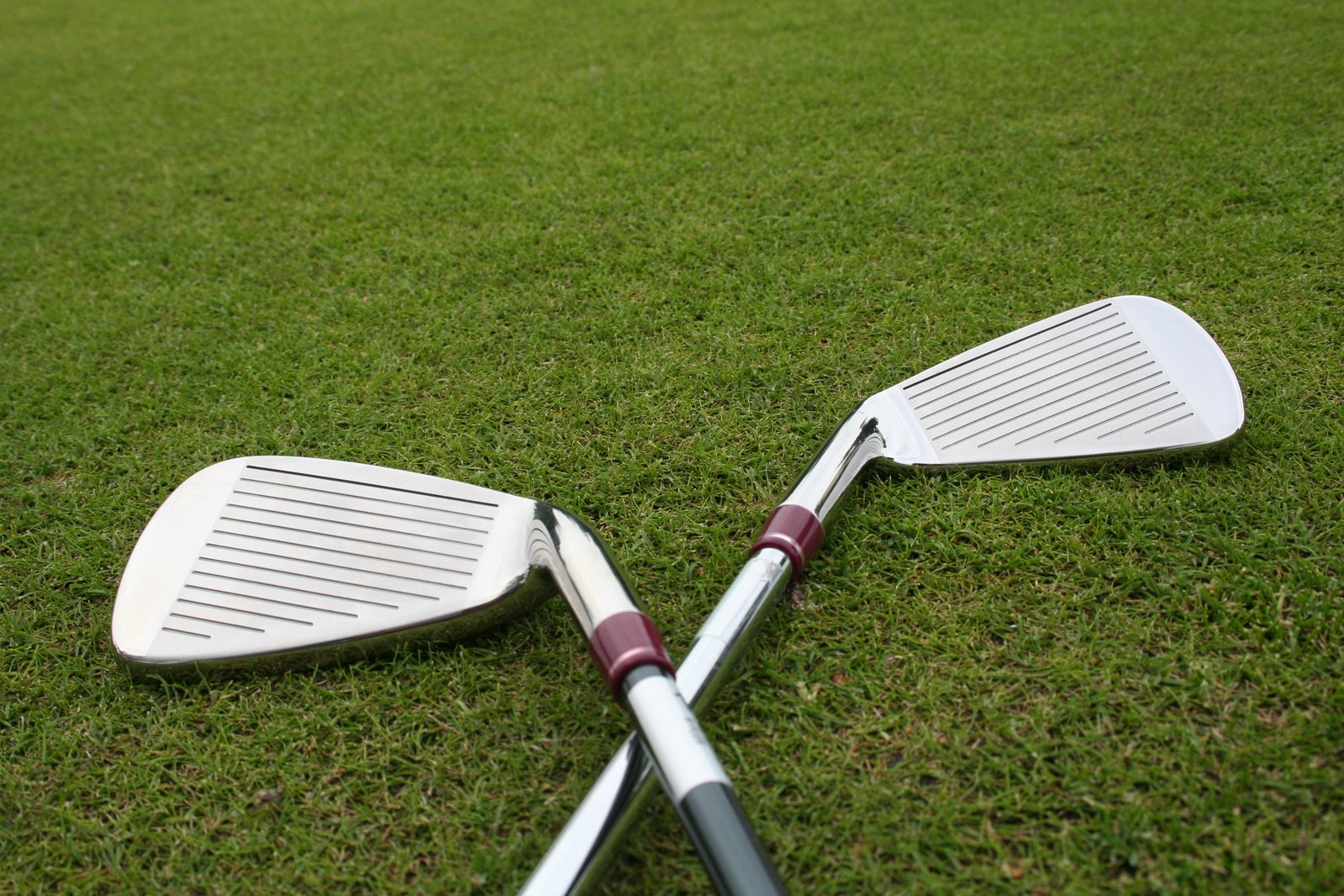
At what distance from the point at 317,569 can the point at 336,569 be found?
3cm

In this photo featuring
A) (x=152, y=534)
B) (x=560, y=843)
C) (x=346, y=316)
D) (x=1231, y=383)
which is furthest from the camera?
(x=346, y=316)

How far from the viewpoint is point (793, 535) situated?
1529 mm

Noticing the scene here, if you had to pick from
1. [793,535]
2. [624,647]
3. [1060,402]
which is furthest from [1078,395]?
[624,647]

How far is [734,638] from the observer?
4.58ft

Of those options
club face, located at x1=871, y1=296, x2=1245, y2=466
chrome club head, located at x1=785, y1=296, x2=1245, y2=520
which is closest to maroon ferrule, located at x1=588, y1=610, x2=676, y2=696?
chrome club head, located at x1=785, y1=296, x2=1245, y2=520

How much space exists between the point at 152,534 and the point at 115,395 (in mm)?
865

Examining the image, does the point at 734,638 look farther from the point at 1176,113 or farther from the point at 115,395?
the point at 1176,113

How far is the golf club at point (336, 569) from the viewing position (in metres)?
1.48

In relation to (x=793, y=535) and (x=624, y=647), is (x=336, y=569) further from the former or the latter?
(x=793, y=535)

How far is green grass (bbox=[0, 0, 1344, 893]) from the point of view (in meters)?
1.32

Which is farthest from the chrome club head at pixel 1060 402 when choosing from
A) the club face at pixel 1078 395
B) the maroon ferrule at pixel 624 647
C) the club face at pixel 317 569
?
the club face at pixel 317 569

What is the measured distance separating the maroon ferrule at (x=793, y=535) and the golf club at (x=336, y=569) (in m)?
0.29

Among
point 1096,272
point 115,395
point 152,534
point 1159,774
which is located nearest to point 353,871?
point 152,534

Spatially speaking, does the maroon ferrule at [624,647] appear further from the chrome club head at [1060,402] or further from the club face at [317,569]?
the chrome club head at [1060,402]
